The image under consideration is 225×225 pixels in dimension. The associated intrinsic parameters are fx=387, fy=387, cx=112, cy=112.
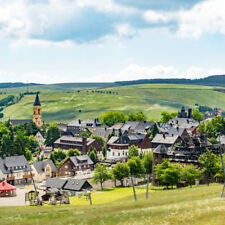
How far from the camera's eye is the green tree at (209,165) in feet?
313

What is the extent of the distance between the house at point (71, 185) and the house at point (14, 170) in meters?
15.1

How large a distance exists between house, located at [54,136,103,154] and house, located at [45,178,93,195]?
59.6 m

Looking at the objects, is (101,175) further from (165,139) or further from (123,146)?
(165,139)

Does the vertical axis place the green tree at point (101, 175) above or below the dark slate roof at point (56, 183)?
above

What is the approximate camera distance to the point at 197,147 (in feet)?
352

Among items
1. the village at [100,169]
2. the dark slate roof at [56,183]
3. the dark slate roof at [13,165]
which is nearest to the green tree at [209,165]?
the village at [100,169]

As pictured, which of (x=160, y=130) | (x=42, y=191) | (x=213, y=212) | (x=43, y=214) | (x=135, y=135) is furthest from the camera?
(x=160, y=130)

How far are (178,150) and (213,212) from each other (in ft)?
219

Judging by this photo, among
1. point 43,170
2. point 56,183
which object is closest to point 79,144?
point 43,170

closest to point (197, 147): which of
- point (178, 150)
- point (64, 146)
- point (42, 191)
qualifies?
point (178, 150)

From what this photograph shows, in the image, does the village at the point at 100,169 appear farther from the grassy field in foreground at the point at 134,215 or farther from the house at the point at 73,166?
the grassy field in foreground at the point at 134,215

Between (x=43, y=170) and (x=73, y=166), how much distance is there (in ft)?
37.1

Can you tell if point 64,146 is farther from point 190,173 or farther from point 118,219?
point 118,219

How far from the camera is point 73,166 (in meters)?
135
